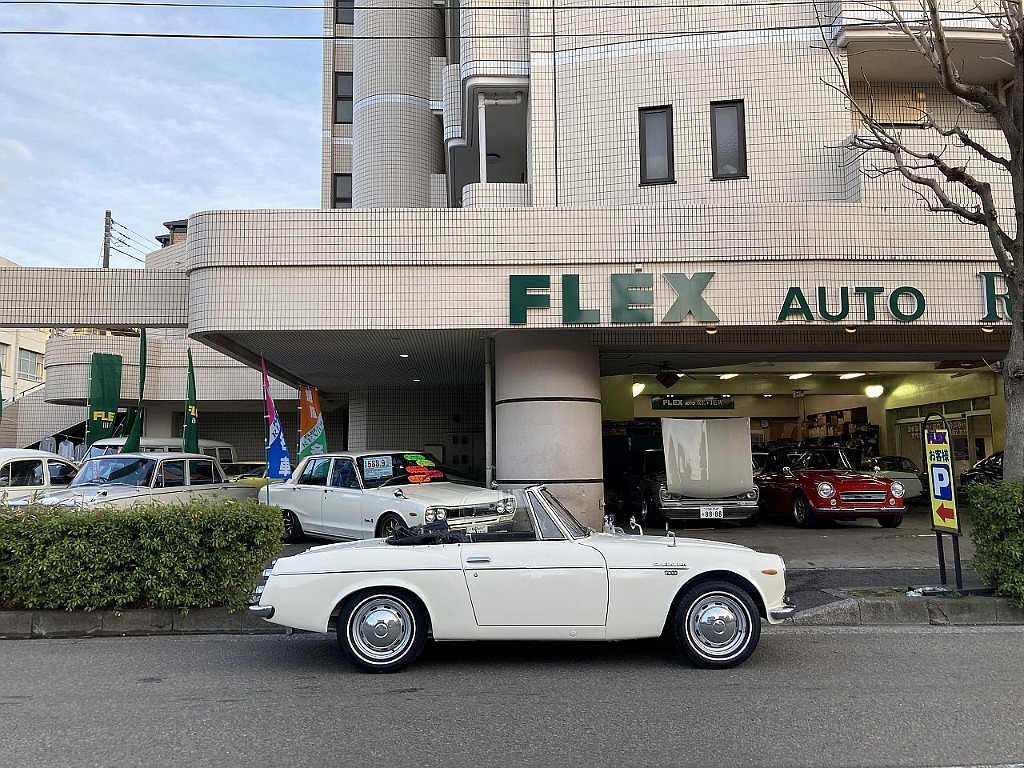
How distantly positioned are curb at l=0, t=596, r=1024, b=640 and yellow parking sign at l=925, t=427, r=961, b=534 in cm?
76

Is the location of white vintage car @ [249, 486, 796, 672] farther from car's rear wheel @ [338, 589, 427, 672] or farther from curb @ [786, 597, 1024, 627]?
curb @ [786, 597, 1024, 627]

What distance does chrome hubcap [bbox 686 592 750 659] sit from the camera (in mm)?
6129

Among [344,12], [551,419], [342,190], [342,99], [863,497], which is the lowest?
[863,497]

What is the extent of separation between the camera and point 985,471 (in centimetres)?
1908

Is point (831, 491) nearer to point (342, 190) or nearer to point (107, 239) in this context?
point (342, 190)

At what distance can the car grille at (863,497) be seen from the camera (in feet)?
48.4

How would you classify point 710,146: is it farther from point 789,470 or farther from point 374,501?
point 374,501

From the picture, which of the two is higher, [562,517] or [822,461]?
[822,461]

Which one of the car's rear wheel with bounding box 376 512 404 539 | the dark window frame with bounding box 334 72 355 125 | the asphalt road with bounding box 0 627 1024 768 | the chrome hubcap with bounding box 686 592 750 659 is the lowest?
the asphalt road with bounding box 0 627 1024 768

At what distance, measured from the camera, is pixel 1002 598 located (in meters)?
7.89

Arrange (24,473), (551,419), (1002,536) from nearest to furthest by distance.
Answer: (1002,536) < (551,419) < (24,473)

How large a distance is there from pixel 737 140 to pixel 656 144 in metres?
1.29

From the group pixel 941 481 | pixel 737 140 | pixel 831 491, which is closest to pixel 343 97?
Answer: pixel 737 140

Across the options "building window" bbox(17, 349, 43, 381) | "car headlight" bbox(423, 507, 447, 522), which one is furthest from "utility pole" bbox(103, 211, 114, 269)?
"car headlight" bbox(423, 507, 447, 522)
